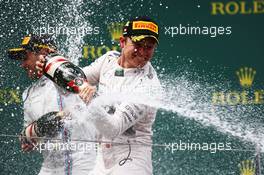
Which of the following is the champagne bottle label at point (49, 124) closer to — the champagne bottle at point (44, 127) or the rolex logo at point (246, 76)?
the champagne bottle at point (44, 127)

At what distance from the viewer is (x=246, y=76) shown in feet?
12.5

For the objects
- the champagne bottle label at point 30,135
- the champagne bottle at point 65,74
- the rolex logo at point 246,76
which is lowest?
the champagne bottle label at point 30,135

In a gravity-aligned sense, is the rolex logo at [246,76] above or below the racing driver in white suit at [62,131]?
above

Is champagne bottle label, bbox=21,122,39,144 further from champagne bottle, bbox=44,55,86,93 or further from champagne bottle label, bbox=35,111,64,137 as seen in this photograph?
champagne bottle, bbox=44,55,86,93

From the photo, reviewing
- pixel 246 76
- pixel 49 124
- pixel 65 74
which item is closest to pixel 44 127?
pixel 49 124

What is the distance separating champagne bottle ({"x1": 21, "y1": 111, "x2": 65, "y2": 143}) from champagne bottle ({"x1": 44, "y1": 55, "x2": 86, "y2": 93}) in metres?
0.46

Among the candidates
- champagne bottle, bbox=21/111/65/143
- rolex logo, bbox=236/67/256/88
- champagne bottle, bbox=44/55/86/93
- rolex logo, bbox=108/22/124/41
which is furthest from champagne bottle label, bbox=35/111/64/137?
rolex logo, bbox=236/67/256/88

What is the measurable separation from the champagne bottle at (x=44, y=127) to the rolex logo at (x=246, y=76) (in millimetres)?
1193

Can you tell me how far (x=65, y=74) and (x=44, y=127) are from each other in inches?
22.2

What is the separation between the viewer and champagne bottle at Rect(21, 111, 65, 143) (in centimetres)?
309

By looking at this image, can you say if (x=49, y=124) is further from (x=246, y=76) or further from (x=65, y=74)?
(x=246, y=76)

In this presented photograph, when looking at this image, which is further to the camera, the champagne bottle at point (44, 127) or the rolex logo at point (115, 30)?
the rolex logo at point (115, 30)

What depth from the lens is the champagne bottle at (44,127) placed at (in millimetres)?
3090

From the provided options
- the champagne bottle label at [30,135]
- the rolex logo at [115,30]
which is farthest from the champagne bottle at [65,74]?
the rolex logo at [115,30]
